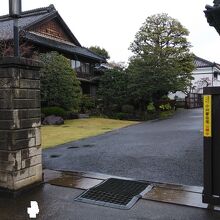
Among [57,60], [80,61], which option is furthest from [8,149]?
[80,61]

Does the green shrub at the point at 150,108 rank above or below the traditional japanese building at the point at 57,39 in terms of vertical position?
below

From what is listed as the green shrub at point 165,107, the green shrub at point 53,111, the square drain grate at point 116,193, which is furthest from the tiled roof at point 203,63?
the square drain grate at point 116,193

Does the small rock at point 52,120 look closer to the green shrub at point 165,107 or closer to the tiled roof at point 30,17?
the tiled roof at point 30,17

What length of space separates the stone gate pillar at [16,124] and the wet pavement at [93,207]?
1.07 ft

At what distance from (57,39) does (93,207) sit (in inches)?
1029

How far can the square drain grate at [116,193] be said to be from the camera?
479 centimetres

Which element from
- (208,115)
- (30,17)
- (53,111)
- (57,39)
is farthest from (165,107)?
(208,115)

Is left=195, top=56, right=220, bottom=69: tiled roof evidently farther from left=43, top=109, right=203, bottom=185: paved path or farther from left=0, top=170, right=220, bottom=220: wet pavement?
left=0, top=170, right=220, bottom=220: wet pavement

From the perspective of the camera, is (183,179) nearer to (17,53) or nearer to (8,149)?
(8,149)

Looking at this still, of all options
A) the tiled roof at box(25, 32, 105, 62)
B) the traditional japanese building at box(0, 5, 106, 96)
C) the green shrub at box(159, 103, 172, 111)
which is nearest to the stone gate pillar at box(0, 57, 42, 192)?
the tiled roof at box(25, 32, 105, 62)

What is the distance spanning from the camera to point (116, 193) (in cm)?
523

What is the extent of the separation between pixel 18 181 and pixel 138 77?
67.4 ft

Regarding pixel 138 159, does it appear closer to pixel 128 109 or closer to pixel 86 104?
pixel 128 109

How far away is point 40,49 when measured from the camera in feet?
82.1
